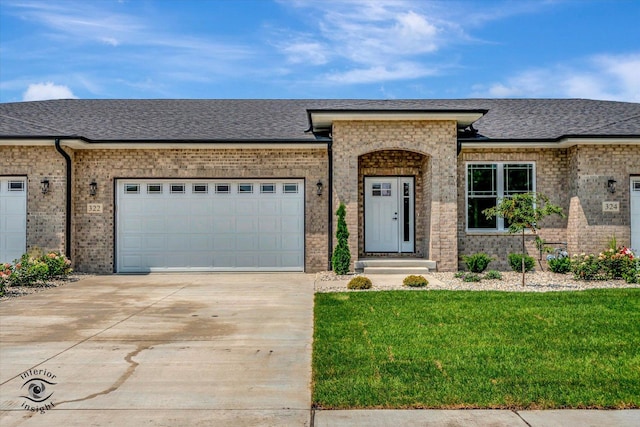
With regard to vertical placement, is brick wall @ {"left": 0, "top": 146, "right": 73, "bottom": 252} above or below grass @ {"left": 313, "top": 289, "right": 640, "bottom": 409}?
above

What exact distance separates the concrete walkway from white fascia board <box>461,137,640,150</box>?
22.5ft

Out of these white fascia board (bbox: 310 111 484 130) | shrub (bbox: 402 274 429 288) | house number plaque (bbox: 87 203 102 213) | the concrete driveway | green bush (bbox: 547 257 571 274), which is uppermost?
white fascia board (bbox: 310 111 484 130)

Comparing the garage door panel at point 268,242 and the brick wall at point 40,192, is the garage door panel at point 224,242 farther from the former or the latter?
the brick wall at point 40,192

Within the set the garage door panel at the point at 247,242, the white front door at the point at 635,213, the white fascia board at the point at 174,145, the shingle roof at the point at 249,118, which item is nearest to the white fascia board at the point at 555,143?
the shingle roof at the point at 249,118

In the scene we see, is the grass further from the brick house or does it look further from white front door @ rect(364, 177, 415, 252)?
white front door @ rect(364, 177, 415, 252)

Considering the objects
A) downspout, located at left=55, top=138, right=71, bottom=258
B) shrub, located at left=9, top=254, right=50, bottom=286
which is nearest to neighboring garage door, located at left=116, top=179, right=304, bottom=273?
downspout, located at left=55, top=138, right=71, bottom=258

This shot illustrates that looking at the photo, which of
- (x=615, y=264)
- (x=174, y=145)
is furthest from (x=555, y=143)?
(x=174, y=145)

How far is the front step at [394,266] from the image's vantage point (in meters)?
12.8

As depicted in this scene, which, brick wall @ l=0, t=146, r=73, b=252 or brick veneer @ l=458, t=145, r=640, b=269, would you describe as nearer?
brick veneer @ l=458, t=145, r=640, b=269

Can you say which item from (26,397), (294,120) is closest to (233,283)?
(294,120)

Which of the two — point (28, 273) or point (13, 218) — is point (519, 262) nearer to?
point (28, 273)

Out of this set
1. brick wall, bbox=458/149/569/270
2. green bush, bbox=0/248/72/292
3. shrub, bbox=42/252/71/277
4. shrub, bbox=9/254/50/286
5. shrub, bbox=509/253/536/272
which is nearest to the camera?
green bush, bbox=0/248/72/292

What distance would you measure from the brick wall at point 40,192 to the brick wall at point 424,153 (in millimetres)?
7373

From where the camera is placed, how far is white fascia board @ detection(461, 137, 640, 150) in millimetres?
12805
